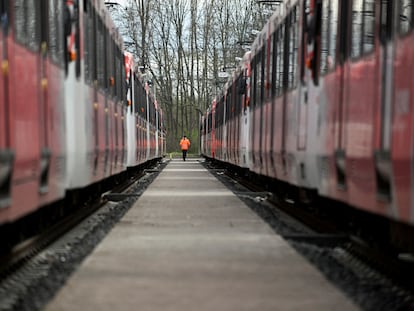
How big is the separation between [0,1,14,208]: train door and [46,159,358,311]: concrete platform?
88 centimetres

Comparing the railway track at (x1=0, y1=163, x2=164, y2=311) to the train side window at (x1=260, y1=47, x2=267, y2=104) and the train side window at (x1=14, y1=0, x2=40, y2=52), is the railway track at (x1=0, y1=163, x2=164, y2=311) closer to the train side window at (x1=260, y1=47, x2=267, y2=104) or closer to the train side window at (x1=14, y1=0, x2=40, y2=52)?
the train side window at (x1=14, y1=0, x2=40, y2=52)

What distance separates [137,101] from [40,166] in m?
16.0

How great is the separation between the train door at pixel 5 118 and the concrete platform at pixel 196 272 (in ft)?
2.90

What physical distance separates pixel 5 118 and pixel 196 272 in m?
2.19

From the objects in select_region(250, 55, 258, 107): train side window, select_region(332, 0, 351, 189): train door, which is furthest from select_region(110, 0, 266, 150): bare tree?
select_region(332, 0, 351, 189): train door

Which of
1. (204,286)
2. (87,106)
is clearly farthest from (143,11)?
(204,286)

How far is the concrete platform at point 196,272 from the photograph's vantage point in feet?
17.9

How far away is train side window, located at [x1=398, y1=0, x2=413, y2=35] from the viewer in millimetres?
5436

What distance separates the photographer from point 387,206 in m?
5.92

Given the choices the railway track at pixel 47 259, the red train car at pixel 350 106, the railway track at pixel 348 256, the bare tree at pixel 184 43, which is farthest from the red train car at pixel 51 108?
the bare tree at pixel 184 43

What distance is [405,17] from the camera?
18.3 feet

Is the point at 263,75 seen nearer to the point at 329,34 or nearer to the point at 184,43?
the point at 329,34

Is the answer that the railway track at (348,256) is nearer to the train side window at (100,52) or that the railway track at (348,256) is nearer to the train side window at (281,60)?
the train side window at (281,60)

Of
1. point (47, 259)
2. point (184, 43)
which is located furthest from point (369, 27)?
point (184, 43)
